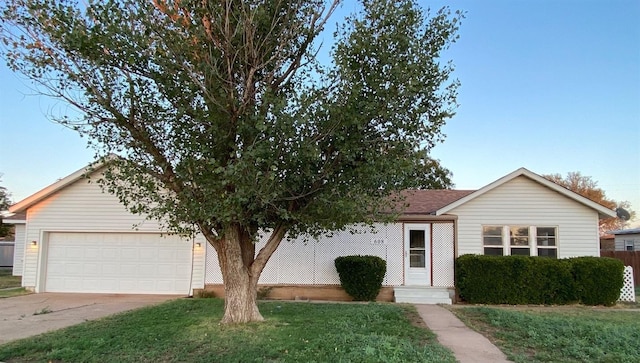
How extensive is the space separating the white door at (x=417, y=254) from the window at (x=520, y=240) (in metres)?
1.78

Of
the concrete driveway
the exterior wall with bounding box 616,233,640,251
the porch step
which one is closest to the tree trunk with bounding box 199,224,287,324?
the concrete driveway

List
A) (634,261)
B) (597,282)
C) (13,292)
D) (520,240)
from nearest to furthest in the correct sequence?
(597,282), (520,240), (13,292), (634,261)

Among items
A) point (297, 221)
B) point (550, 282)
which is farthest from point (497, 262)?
point (297, 221)

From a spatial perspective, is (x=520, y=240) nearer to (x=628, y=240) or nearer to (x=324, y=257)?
(x=324, y=257)

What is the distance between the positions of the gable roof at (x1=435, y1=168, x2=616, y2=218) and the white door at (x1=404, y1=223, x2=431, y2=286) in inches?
32.1

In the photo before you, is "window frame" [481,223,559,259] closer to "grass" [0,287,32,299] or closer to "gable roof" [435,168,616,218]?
"gable roof" [435,168,616,218]

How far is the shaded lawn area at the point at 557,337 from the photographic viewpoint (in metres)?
6.55

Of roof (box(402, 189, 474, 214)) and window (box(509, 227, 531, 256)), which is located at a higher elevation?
roof (box(402, 189, 474, 214))

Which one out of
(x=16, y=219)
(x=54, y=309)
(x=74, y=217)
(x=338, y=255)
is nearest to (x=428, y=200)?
(x=338, y=255)

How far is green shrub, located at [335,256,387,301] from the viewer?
13344mm

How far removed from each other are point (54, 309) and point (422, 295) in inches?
391

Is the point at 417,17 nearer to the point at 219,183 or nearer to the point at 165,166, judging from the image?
the point at 219,183

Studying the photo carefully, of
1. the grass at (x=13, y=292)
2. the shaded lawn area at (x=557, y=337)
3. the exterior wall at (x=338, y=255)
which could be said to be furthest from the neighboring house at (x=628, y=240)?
the grass at (x=13, y=292)

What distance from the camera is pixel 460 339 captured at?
783 cm
